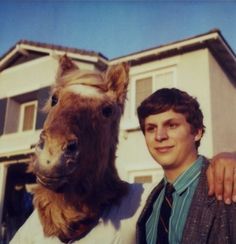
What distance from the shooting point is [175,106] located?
1999 millimetres

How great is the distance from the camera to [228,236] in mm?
1495

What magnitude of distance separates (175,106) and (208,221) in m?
0.66

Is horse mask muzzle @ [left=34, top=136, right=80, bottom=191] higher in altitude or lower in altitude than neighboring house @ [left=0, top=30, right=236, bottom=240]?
lower

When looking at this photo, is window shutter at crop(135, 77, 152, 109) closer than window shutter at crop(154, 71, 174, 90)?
No

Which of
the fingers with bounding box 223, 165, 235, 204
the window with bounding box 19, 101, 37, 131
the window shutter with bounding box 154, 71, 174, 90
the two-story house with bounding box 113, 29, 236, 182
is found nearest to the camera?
the fingers with bounding box 223, 165, 235, 204

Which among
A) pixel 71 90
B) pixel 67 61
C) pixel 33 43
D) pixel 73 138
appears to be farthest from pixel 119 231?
Answer: pixel 33 43

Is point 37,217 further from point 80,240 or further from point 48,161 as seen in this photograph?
point 48,161

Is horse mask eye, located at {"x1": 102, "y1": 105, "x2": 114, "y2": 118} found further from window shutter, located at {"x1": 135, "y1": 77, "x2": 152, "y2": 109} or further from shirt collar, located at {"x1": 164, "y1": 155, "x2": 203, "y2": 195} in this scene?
window shutter, located at {"x1": 135, "y1": 77, "x2": 152, "y2": 109}

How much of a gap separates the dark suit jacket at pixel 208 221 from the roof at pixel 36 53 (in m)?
8.10

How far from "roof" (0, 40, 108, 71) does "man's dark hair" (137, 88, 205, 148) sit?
7.54m

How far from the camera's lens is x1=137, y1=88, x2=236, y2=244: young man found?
1546mm

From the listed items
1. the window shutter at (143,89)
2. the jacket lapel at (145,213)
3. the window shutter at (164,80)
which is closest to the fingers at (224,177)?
the jacket lapel at (145,213)

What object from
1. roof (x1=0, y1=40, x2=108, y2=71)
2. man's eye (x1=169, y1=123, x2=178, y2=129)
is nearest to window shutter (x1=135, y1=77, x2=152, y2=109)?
roof (x1=0, y1=40, x2=108, y2=71)

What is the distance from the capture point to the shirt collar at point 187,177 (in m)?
1.79
